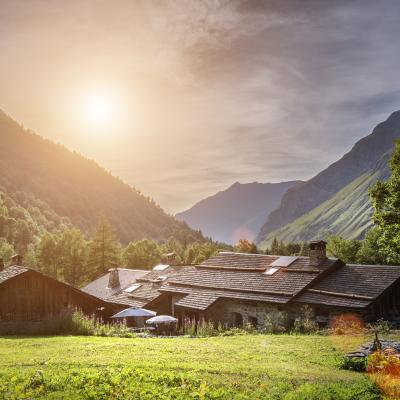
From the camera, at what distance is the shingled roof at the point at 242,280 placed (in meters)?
33.7

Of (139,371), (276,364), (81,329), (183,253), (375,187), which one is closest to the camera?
(139,371)

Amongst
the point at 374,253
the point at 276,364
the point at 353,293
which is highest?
the point at 374,253

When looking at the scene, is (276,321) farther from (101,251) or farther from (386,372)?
(101,251)

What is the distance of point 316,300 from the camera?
101ft

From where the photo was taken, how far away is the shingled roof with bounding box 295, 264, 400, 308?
29.5 meters

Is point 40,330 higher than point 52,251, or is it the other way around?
point 52,251

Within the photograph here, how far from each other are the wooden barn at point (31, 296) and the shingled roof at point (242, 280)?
1042cm

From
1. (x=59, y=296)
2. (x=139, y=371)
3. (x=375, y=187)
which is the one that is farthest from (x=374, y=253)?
(x=139, y=371)

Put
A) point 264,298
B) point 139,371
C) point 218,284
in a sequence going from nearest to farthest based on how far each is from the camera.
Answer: point 139,371 → point 264,298 → point 218,284

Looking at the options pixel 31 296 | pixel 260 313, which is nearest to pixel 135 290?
pixel 31 296

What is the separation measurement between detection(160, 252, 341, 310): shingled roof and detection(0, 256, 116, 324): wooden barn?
410 inches

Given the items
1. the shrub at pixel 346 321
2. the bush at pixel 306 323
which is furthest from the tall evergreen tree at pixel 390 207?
the bush at pixel 306 323

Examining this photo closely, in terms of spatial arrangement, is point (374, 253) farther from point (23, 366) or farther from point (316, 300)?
point (23, 366)

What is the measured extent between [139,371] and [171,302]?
3175cm
